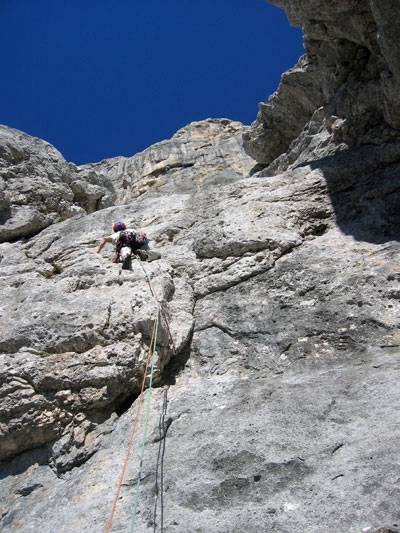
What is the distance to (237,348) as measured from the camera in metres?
9.00

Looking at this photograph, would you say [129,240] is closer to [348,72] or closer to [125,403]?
[125,403]

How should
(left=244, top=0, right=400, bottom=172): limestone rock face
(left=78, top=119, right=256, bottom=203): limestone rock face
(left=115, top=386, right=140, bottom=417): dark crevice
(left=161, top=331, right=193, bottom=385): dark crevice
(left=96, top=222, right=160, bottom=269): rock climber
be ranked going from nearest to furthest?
(left=115, top=386, right=140, bottom=417): dark crevice
(left=161, top=331, right=193, bottom=385): dark crevice
(left=96, top=222, right=160, bottom=269): rock climber
(left=244, top=0, right=400, bottom=172): limestone rock face
(left=78, top=119, right=256, bottom=203): limestone rock face

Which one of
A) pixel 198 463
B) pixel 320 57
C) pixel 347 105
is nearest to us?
pixel 198 463

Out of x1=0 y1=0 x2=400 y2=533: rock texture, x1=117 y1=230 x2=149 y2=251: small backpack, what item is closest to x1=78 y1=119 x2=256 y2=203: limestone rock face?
x1=0 y1=0 x2=400 y2=533: rock texture

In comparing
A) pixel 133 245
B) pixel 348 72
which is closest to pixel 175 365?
pixel 133 245

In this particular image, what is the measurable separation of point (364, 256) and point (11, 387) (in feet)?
23.3

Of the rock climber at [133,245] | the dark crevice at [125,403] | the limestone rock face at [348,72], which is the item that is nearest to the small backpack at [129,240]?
the rock climber at [133,245]

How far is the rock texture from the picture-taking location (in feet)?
20.0

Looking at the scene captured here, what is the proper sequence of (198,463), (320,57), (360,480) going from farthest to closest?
1. (320,57)
2. (198,463)
3. (360,480)

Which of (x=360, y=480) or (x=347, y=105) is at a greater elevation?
(x=347, y=105)

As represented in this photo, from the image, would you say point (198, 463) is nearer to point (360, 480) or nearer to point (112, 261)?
point (360, 480)

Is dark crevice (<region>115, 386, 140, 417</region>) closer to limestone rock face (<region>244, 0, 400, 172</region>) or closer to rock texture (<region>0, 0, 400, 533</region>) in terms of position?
rock texture (<region>0, 0, 400, 533</region>)

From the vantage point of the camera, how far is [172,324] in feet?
31.8

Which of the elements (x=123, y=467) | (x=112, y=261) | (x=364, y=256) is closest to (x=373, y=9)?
(x=364, y=256)
